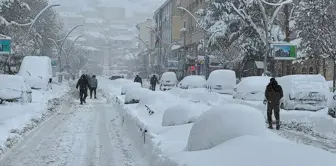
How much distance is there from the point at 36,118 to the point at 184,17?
65948 millimetres

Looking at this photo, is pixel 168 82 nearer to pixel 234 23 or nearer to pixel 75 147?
pixel 234 23

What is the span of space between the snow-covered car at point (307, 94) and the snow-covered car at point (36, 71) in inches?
733

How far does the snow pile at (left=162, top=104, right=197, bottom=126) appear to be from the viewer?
41.4 feet

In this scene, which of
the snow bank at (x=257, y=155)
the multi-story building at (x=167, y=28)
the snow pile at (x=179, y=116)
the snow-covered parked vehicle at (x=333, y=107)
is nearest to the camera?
the snow bank at (x=257, y=155)

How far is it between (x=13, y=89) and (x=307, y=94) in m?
12.7

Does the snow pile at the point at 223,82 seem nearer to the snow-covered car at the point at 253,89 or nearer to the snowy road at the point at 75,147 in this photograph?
the snow-covered car at the point at 253,89

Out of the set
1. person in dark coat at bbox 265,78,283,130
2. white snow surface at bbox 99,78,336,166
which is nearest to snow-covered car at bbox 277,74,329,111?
white snow surface at bbox 99,78,336,166

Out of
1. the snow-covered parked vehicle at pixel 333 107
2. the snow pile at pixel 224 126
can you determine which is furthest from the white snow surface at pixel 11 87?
the snow pile at pixel 224 126

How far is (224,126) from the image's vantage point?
7.76m

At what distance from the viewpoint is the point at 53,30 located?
75750 mm

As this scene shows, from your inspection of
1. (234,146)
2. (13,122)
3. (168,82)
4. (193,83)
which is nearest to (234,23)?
(193,83)

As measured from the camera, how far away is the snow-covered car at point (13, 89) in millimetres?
23172

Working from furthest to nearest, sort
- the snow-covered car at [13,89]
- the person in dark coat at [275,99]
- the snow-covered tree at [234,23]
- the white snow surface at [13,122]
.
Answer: the snow-covered tree at [234,23], the snow-covered car at [13,89], the person in dark coat at [275,99], the white snow surface at [13,122]

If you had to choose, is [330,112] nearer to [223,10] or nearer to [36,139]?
[36,139]
